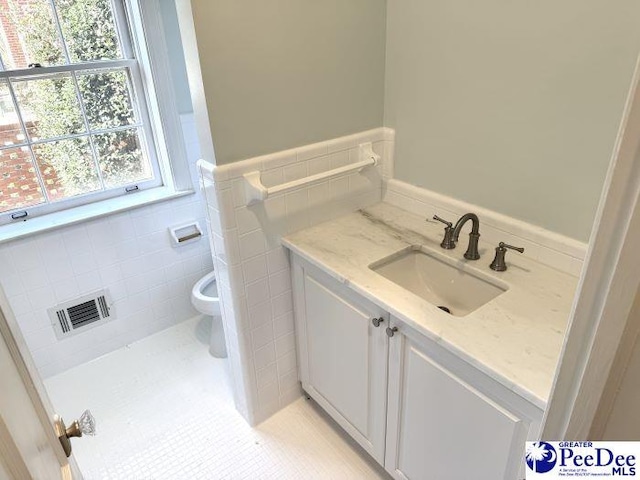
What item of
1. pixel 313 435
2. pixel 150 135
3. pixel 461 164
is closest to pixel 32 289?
pixel 150 135

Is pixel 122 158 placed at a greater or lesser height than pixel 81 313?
greater

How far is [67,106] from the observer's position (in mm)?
2068

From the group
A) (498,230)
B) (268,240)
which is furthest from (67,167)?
(498,230)

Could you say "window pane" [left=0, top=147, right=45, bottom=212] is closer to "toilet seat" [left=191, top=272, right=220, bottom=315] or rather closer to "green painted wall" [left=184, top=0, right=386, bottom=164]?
"toilet seat" [left=191, top=272, right=220, bottom=315]

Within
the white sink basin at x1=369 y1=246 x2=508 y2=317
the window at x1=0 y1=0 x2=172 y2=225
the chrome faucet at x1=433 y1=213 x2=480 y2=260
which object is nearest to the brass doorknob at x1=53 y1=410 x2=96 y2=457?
the white sink basin at x1=369 y1=246 x2=508 y2=317

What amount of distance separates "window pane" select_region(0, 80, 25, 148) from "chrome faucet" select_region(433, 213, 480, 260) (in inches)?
73.3

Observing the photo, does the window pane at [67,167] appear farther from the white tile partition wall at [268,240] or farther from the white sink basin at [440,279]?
the white sink basin at [440,279]

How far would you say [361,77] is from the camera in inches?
67.1

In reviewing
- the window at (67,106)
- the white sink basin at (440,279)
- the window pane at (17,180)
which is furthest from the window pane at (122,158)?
the white sink basin at (440,279)

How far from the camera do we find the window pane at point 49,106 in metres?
1.97

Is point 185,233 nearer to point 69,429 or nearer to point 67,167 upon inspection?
point 67,167

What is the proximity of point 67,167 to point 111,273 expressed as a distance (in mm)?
561

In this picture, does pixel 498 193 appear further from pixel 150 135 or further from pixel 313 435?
pixel 150 135

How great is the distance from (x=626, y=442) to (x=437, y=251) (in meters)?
1.06
